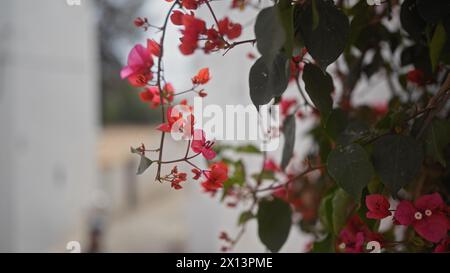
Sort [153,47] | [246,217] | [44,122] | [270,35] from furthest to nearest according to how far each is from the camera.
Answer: [44,122] → [246,217] → [153,47] → [270,35]

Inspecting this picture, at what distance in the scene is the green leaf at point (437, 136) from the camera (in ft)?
1.12

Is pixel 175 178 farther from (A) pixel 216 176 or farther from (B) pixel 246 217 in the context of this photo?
(B) pixel 246 217

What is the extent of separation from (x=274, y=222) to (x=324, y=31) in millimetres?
203

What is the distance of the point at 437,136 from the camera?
0.35 m

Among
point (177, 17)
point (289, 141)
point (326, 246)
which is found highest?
point (177, 17)

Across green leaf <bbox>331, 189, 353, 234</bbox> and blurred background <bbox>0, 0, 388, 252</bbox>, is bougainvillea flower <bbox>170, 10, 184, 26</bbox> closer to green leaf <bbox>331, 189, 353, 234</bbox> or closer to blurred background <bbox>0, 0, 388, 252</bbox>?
green leaf <bbox>331, 189, 353, 234</bbox>

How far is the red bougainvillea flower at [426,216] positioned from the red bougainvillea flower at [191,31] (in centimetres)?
20

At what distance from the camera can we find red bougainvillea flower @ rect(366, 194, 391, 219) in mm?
337

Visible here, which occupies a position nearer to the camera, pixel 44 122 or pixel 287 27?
pixel 287 27

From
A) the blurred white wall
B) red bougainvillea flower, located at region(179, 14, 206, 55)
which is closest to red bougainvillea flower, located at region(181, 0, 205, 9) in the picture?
red bougainvillea flower, located at region(179, 14, 206, 55)

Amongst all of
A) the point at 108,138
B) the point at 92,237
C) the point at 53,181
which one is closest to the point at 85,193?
the point at 53,181

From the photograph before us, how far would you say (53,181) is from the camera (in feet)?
7.79

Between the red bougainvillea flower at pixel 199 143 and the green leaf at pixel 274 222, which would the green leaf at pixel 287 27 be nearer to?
the red bougainvillea flower at pixel 199 143

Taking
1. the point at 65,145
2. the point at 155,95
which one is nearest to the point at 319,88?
the point at 155,95
